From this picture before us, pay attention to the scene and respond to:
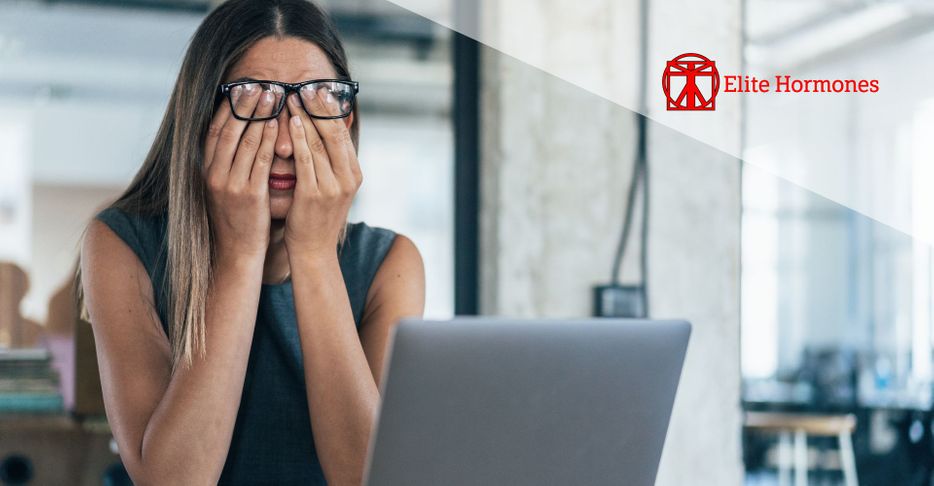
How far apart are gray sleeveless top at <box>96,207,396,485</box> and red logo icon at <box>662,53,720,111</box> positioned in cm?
136

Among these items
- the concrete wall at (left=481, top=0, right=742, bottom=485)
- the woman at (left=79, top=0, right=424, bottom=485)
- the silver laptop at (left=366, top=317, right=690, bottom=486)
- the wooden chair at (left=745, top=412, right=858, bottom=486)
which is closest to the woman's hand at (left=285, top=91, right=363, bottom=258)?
the woman at (left=79, top=0, right=424, bottom=485)

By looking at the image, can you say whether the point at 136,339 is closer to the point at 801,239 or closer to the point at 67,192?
the point at 67,192

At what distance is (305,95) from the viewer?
3.96 feet

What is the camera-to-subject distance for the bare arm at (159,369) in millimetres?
1077

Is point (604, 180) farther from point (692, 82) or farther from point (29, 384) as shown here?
point (29, 384)

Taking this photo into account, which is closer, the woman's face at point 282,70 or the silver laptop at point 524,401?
the silver laptop at point 524,401

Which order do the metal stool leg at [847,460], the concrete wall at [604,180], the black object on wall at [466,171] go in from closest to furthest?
the concrete wall at [604,180]
the black object on wall at [466,171]
the metal stool leg at [847,460]

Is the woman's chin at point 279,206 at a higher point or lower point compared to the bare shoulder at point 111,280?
higher

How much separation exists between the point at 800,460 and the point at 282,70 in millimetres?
4630

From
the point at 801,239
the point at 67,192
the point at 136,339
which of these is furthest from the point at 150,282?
the point at 801,239

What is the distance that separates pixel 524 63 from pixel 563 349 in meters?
1.86

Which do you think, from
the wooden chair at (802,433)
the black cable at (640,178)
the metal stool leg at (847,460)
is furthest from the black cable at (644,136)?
the metal stool leg at (847,460)

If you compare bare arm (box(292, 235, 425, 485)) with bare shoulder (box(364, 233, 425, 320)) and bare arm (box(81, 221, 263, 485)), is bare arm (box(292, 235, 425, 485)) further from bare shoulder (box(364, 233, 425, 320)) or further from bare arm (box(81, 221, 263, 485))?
bare shoulder (box(364, 233, 425, 320))

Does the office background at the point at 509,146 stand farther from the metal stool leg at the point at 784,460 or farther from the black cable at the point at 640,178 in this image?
the metal stool leg at the point at 784,460
